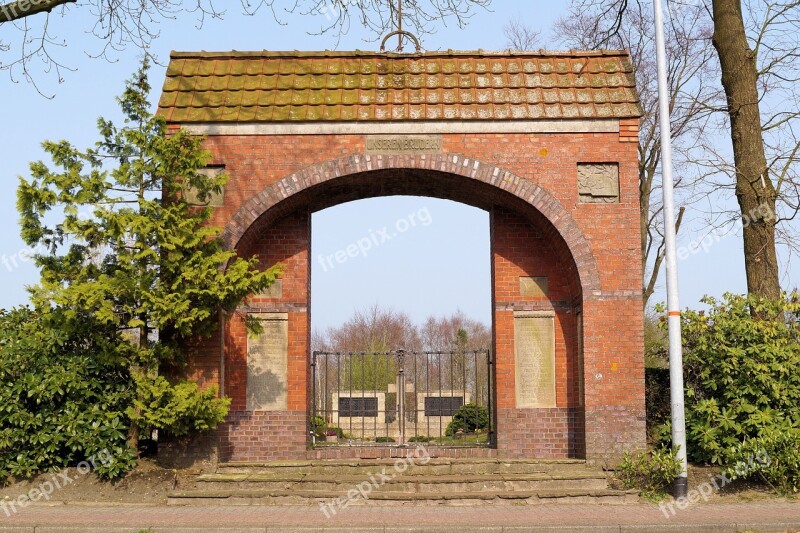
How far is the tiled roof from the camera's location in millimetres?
13844

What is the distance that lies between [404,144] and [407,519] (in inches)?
225

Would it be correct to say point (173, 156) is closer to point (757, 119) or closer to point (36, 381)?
point (36, 381)

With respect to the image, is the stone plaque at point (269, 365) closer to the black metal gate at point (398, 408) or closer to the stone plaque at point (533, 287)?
the black metal gate at point (398, 408)

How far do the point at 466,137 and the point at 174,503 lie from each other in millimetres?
6668

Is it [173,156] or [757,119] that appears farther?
[757,119]

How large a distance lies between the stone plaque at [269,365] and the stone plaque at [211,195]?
188 centimetres

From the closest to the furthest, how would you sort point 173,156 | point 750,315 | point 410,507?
point 410,507, point 173,156, point 750,315

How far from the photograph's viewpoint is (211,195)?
1364 centimetres

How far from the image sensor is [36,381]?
39.8 ft

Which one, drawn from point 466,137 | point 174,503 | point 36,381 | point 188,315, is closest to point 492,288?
point 466,137

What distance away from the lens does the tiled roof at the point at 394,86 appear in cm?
1384

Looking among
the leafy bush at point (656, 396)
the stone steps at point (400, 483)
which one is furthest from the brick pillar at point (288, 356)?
the leafy bush at point (656, 396)

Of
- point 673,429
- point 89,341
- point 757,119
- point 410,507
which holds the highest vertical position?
point 757,119

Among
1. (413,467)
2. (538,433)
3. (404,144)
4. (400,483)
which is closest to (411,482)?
(400,483)
